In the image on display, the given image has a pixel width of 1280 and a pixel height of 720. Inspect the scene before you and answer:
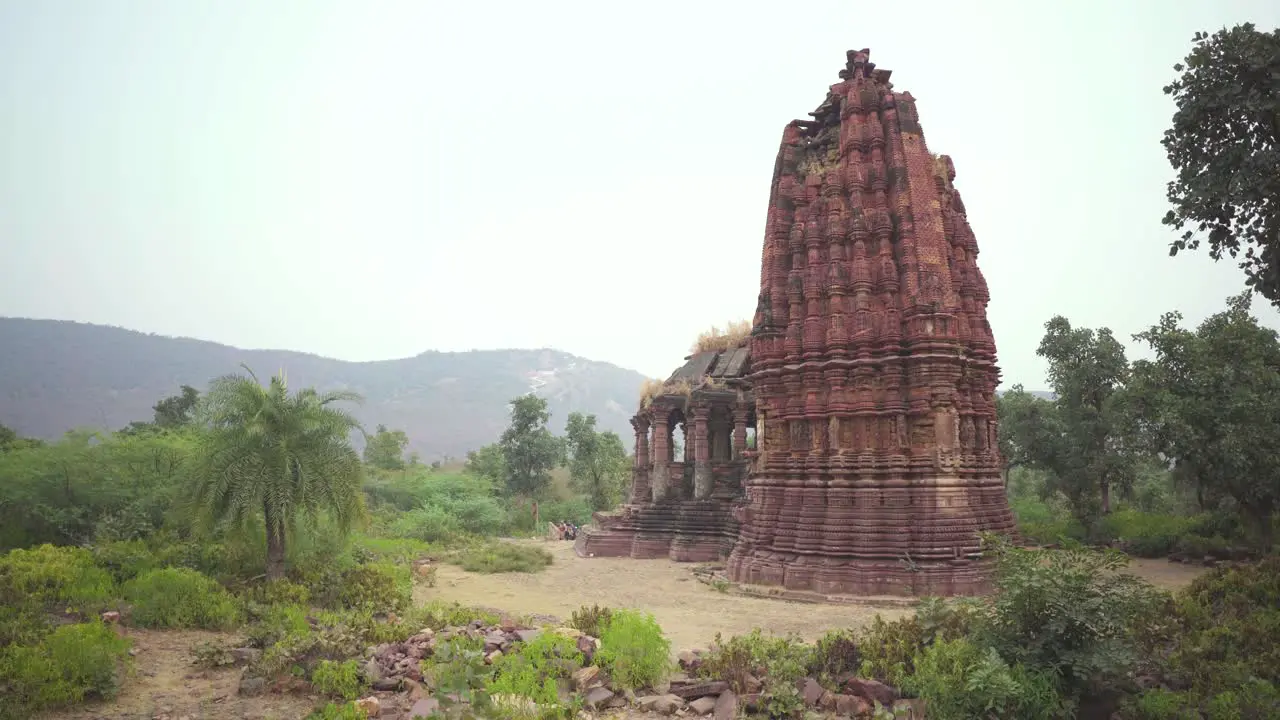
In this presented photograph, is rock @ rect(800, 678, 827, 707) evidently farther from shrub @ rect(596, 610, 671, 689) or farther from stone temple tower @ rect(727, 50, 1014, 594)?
stone temple tower @ rect(727, 50, 1014, 594)

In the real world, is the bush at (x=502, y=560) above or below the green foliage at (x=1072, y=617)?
below

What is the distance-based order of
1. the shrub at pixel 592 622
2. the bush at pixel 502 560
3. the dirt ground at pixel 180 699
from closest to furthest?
the dirt ground at pixel 180 699
the shrub at pixel 592 622
the bush at pixel 502 560

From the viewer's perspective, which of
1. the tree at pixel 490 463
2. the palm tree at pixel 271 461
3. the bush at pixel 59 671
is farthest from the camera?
the tree at pixel 490 463

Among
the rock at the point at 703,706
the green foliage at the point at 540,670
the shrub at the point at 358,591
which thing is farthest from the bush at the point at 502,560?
the rock at the point at 703,706

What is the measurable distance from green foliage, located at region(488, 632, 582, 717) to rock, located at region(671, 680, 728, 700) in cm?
128

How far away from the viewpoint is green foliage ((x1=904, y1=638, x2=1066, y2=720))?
21.6ft

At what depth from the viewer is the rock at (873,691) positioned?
305 inches

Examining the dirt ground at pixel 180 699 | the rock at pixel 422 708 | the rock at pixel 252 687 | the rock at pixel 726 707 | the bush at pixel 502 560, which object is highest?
the rock at pixel 422 708

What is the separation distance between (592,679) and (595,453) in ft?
135

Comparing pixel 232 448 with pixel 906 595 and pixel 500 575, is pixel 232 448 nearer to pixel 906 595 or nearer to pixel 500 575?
pixel 500 575

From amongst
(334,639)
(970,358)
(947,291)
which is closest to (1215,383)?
(970,358)

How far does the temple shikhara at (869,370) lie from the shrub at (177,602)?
35.3 feet

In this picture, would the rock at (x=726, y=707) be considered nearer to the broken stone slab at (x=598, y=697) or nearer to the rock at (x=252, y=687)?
the broken stone slab at (x=598, y=697)

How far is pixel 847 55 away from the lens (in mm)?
19172
